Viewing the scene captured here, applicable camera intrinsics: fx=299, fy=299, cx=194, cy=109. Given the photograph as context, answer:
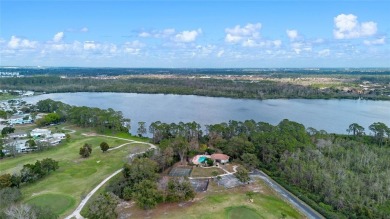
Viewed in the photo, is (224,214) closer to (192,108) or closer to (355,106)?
(192,108)

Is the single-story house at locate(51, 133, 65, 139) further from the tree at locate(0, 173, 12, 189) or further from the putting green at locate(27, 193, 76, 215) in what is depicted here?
the putting green at locate(27, 193, 76, 215)

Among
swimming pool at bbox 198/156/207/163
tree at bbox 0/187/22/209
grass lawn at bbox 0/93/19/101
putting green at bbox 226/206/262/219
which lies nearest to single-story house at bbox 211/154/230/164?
swimming pool at bbox 198/156/207/163

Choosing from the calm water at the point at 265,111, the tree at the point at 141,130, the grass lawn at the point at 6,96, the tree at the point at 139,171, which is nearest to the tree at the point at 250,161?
the tree at the point at 139,171

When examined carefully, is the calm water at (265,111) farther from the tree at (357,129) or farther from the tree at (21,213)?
the tree at (21,213)

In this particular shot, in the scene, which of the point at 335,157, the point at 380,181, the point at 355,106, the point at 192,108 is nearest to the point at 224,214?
the point at 380,181

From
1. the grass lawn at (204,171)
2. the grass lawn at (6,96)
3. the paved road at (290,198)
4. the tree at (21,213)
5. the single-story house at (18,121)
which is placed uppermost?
the grass lawn at (6,96)

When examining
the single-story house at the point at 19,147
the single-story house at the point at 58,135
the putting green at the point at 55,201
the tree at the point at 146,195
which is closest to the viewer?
the tree at the point at 146,195

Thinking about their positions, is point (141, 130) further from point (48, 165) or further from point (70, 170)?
point (48, 165)
